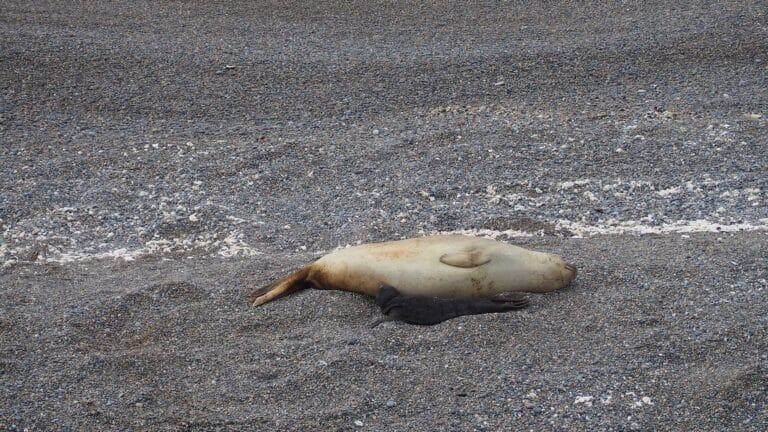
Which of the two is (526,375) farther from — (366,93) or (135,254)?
(366,93)

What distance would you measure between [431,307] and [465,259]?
1.08ft

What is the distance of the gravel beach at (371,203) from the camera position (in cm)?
376

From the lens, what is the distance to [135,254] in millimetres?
5551

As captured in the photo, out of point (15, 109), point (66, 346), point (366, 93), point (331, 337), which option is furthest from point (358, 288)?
point (15, 109)

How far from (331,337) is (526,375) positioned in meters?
0.90

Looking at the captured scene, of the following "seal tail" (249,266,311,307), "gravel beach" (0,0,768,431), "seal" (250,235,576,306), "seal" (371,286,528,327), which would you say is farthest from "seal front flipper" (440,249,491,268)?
"seal tail" (249,266,311,307)

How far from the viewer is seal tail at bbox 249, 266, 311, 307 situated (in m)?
4.57

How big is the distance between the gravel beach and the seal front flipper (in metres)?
0.36

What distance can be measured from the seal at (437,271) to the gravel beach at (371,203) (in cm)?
11

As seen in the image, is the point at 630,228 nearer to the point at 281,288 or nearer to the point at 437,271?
the point at 437,271

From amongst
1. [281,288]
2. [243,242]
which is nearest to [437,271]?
[281,288]

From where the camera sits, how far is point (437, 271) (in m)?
4.51

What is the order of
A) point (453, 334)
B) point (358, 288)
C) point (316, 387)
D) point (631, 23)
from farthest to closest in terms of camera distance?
point (631, 23)
point (358, 288)
point (453, 334)
point (316, 387)

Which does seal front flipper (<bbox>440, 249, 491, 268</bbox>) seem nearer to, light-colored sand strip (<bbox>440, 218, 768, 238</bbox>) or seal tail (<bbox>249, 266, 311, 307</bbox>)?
seal tail (<bbox>249, 266, 311, 307</bbox>)
